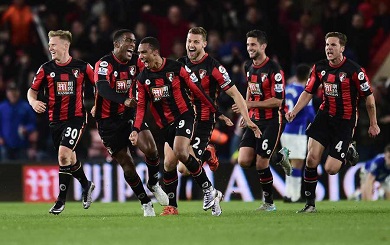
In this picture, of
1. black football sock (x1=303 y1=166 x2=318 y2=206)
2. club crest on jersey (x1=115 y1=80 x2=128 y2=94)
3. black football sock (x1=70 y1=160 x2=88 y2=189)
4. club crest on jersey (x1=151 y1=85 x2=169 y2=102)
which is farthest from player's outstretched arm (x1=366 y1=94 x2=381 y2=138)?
black football sock (x1=70 y1=160 x2=88 y2=189)

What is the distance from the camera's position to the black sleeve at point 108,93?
477 inches

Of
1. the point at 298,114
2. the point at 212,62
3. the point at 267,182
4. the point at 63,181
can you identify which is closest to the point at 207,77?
the point at 212,62

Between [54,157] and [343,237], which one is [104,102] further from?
[54,157]

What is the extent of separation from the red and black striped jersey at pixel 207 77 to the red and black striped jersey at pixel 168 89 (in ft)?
1.36

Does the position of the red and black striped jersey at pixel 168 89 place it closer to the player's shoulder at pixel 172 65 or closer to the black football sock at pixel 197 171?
the player's shoulder at pixel 172 65

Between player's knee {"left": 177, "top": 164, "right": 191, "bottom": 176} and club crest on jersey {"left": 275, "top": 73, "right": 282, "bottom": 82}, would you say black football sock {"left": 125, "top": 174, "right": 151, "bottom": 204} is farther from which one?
club crest on jersey {"left": 275, "top": 73, "right": 282, "bottom": 82}

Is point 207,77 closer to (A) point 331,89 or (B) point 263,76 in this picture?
(B) point 263,76

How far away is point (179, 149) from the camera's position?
12.1 m

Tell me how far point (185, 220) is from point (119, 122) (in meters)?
1.84

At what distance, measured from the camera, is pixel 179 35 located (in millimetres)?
21219

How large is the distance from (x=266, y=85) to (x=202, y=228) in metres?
3.61

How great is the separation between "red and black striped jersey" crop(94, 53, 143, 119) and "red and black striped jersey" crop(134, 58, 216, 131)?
46 centimetres

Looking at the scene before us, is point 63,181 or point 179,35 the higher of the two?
point 179,35

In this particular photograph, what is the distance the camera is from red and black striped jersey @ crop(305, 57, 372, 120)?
42.6 ft
